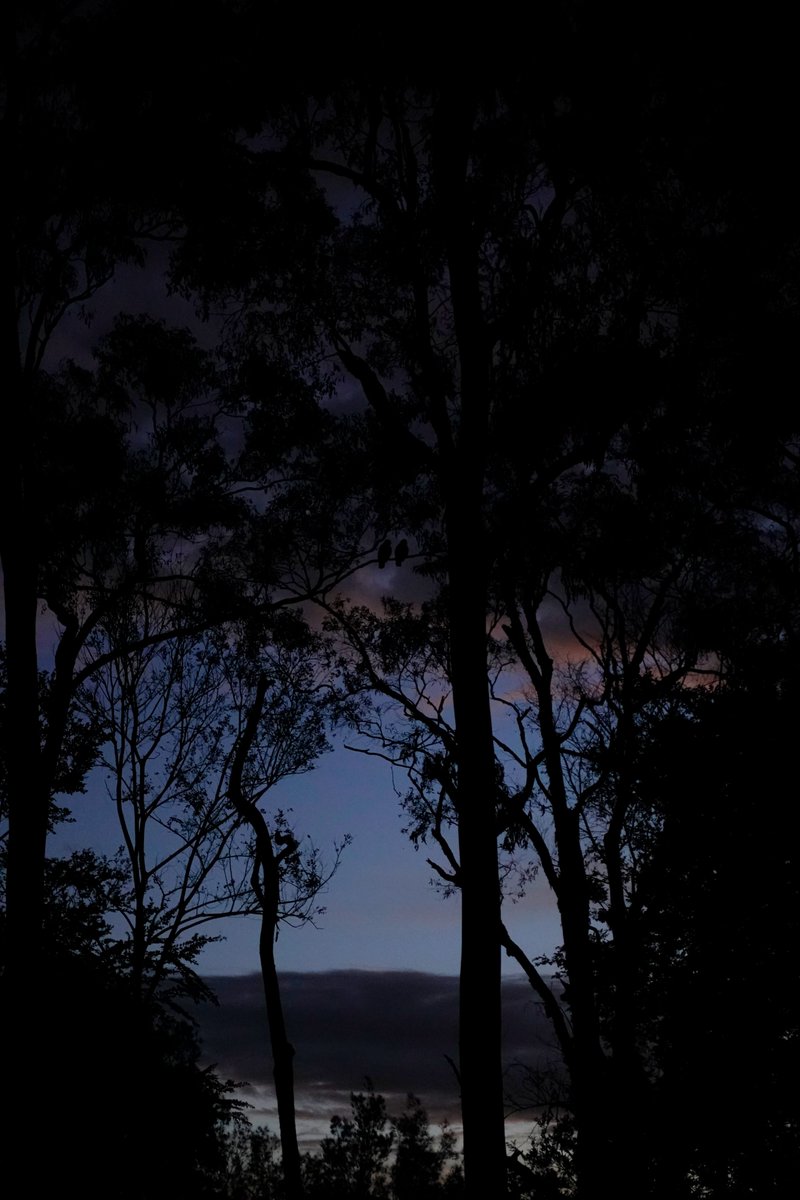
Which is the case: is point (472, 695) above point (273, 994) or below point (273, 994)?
above

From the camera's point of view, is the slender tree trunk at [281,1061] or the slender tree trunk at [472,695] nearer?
the slender tree trunk at [472,695]

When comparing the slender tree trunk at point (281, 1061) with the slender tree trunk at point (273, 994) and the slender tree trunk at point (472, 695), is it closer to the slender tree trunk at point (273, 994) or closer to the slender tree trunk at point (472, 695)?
the slender tree trunk at point (273, 994)

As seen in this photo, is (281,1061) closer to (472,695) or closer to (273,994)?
(273,994)

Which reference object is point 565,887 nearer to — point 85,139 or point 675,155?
point 675,155

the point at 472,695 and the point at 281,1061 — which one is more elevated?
the point at 472,695

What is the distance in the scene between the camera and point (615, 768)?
55.0 feet

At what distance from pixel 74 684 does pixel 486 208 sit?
9060mm

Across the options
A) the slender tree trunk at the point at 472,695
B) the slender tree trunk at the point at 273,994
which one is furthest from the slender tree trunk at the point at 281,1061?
the slender tree trunk at the point at 472,695

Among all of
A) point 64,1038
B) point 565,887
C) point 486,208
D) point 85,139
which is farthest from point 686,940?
point 85,139

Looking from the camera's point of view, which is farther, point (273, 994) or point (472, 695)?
point (273, 994)

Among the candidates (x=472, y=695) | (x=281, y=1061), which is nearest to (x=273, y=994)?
(x=281, y=1061)

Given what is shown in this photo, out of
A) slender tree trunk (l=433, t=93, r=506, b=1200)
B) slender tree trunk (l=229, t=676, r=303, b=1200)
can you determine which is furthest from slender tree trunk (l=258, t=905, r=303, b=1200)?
slender tree trunk (l=433, t=93, r=506, b=1200)

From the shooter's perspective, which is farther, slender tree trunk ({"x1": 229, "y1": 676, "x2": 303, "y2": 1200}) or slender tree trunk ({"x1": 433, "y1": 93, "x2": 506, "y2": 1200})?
slender tree trunk ({"x1": 229, "y1": 676, "x2": 303, "y2": 1200})

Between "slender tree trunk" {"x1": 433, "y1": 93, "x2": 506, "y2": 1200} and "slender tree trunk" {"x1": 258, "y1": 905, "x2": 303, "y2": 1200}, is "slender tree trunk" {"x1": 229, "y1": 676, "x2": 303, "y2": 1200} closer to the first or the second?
"slender tree trunk" {"x1": 258, "y1": 905, "x2": 303, "y2": 1200}
